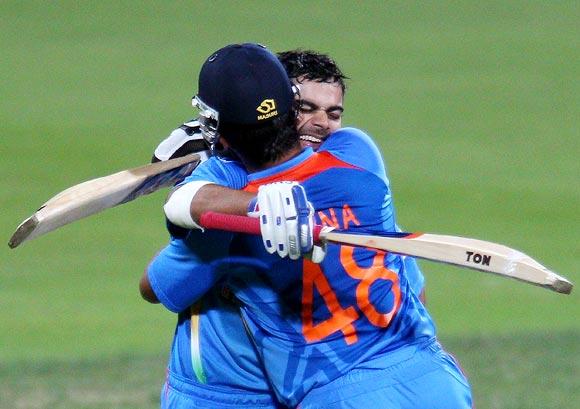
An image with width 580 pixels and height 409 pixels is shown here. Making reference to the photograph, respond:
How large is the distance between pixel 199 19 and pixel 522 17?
478cm

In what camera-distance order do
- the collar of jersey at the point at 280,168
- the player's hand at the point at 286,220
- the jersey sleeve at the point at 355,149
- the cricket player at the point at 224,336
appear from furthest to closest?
the cricket player at the point at 224,336 < the jersey sleeve at the point at 355,149 < the collar of jersey at the point at 280,168 < the player's hand at the point at 286,220

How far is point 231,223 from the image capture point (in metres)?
4.12

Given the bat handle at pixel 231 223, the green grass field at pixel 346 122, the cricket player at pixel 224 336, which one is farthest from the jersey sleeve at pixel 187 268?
the green grass field at pixel 346 122

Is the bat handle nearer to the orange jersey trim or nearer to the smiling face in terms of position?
the orange jersey trim

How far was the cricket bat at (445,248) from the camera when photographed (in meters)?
3.94

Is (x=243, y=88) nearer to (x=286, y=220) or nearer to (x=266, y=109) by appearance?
(x=266, y=109)

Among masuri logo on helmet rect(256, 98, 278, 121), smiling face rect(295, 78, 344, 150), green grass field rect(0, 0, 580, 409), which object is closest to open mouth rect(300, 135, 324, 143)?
smiling face rect(295, 78, 344, 150)

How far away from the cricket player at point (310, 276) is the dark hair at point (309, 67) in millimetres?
433

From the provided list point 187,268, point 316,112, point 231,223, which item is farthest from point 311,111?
point 231,223

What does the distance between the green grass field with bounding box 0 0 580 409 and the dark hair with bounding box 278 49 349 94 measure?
417cm

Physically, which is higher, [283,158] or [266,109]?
[266,109]

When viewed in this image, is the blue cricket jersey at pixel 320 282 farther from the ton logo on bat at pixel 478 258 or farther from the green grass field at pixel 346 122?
the green grass field at pixel 346 122

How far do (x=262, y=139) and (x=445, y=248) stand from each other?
0.70 metres

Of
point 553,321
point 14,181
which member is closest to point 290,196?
point 553,321
